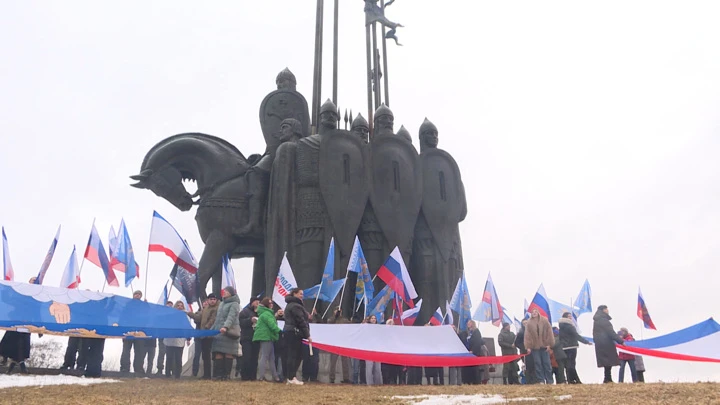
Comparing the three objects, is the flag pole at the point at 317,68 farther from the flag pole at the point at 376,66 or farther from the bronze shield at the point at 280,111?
the flag pole at the point at 376,66

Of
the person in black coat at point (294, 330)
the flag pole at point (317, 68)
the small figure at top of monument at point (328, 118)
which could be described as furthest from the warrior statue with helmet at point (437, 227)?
the person in black coat at point (294, 330)

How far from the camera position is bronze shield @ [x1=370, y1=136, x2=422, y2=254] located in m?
18.6

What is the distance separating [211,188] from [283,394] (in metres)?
11.7

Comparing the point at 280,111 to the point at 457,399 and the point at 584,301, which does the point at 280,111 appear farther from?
the point at 457,399

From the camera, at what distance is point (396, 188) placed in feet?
62.8

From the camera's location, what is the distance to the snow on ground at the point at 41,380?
927 cm

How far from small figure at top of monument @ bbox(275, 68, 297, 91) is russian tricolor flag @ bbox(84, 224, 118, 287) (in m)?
7.72

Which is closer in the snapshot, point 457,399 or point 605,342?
point 457,399

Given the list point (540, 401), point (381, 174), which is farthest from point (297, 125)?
point (540, 401)

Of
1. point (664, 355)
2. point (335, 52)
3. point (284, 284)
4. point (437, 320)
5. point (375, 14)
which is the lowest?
point (664, 355)

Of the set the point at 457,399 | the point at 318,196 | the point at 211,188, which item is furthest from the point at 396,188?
the point at 457,399

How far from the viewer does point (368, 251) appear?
1861cm

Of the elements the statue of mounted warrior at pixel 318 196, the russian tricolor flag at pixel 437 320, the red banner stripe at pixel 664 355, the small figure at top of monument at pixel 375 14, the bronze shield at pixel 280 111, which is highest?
the small figure at top of monument at pixel 375 14

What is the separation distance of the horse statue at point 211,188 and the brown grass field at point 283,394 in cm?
941
